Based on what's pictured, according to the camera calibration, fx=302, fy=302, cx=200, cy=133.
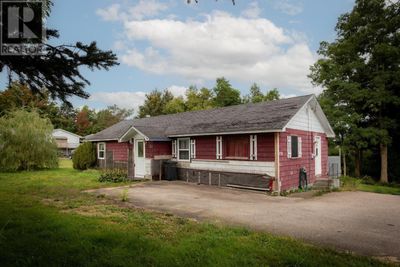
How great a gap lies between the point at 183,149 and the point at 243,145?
15.6 feet

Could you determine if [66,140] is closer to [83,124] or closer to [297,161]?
[83,124]

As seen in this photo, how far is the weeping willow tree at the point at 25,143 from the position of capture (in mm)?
22984

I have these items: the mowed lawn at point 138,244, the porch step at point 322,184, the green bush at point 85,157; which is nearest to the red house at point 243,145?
the porch step at point 322,184

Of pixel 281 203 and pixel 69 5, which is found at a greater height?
pixel 69 5

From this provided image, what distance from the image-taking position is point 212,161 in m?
17.0

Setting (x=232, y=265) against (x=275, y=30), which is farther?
(x=275, y=30)

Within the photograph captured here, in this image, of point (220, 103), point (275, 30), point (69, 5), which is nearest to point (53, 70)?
point (69, 5)

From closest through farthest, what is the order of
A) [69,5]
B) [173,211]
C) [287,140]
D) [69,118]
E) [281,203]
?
[69,5], [173,211], [281,203], [287,140], [69,118]

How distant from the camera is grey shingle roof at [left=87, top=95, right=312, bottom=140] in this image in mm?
14795

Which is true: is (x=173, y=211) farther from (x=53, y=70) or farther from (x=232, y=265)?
(x=53, y=70)

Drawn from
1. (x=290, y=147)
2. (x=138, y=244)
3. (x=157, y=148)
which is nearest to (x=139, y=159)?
(x=157, y=148)

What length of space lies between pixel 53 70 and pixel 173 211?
6.60 metres

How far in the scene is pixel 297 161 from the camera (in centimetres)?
1606

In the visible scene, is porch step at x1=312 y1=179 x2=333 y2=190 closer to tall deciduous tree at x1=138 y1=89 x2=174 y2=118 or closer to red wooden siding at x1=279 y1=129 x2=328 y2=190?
red wooden siding at x1=279 y1=129 x2=328 y2=190
